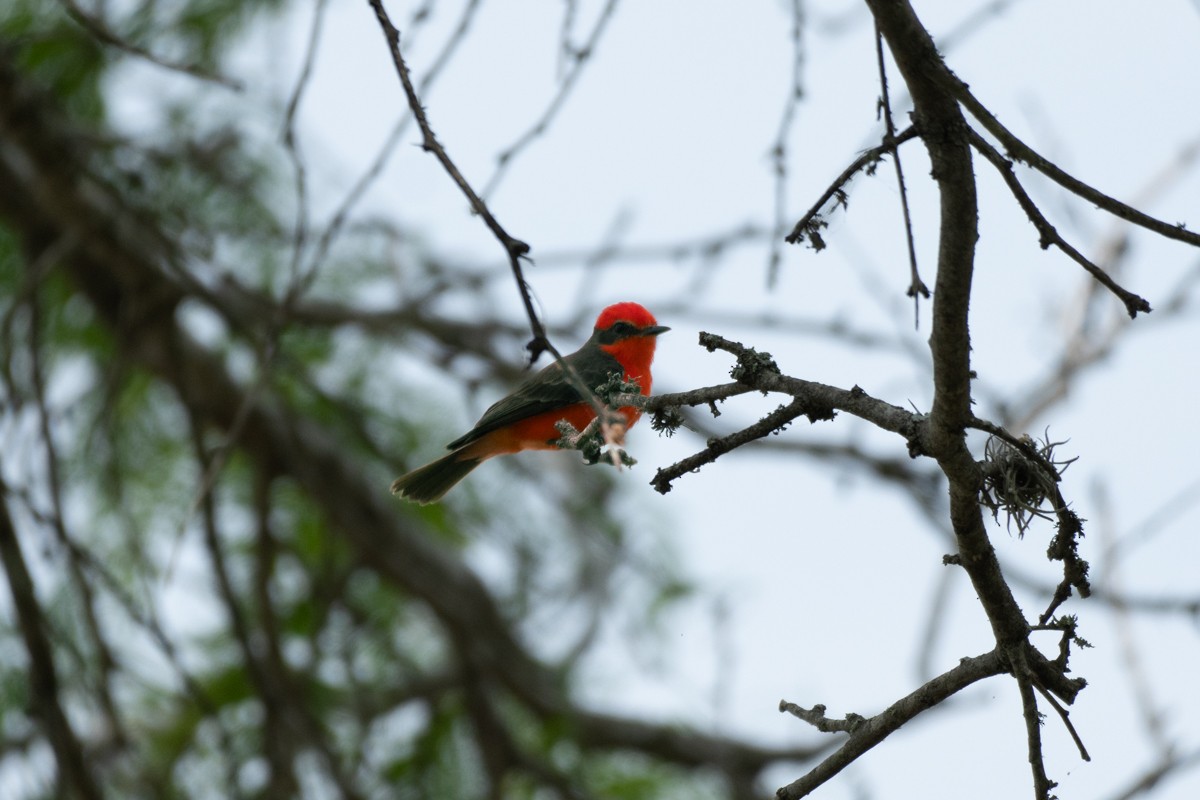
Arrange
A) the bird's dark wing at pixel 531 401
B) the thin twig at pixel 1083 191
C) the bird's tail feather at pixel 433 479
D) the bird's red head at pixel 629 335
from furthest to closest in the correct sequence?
the bird's red head at pixel 629 335, the bird's tail feather at pixel 433 479, the bird's dark wing at pixel 531 401, the thin twig at pixel 1083 191

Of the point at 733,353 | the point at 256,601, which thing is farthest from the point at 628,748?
the point at 733,353

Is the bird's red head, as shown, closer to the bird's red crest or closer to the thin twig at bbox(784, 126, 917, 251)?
the bird's red crest

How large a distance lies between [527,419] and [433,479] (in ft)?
1.38

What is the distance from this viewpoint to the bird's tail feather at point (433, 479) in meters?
4.69

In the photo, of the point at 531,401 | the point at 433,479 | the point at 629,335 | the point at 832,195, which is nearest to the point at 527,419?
the point at 531,401

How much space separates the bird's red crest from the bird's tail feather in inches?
34.3

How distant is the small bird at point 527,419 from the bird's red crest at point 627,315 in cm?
A: 12

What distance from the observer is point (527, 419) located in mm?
4656

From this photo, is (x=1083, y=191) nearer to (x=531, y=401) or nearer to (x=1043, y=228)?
(x=1043, y=228)

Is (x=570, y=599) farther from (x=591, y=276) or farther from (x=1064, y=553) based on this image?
(x=1064, y=553)

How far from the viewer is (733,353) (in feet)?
6.73

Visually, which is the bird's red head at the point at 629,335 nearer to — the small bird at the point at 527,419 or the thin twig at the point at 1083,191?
the small bird at the point at 527,419

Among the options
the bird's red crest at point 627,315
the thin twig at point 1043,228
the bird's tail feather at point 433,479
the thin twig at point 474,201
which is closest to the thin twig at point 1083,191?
the thin twig at point 1043,228

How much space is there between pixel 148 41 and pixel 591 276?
1.84 meters
